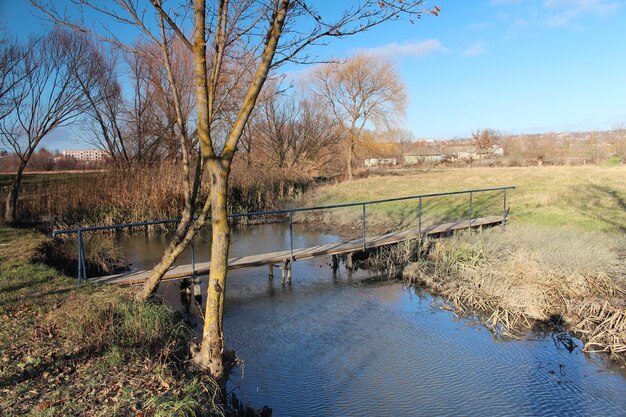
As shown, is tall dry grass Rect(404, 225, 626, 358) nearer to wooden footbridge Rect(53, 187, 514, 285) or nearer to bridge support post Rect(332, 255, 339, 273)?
wooden footbridge Rect(53, 187, 514, 285)

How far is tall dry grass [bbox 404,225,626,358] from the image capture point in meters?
6.51

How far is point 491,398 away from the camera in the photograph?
16.2 ft

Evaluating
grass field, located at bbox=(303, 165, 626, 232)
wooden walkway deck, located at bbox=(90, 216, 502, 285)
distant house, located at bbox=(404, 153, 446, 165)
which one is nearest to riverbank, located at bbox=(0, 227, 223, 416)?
wooden walkway deck, located at bbox=(90, 216, 502, 285)

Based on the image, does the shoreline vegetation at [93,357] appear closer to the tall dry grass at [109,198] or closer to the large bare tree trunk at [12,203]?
the large bare tree trunk at [12,203]

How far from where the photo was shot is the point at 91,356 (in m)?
4.31

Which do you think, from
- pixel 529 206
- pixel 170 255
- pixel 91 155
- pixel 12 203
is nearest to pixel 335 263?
pixel 170 255

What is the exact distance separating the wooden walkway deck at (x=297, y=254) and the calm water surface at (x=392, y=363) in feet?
1.90

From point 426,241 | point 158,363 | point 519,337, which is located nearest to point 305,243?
point 426,241

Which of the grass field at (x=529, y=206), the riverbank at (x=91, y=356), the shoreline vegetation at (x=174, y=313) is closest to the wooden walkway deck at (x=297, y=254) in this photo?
the shoreline vegetation at (x=174, y=313)

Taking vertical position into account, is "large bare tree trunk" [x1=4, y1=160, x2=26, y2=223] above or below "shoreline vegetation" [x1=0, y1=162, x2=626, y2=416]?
above

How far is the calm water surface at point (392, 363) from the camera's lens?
4828mm

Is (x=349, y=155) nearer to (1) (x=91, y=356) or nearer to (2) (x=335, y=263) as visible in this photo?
(2) (x=335, y=263)

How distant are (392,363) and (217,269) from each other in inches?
106

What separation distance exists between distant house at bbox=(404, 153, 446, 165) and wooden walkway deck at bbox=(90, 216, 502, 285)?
1343 inches
